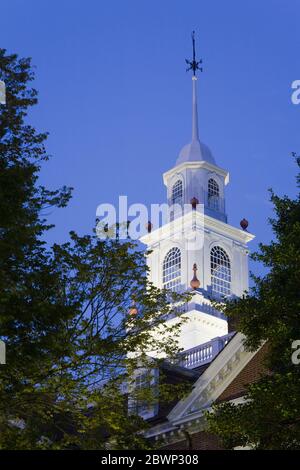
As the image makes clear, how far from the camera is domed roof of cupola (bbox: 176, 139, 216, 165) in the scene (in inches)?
2721

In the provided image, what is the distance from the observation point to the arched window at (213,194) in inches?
2694

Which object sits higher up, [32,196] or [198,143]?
[198,143]

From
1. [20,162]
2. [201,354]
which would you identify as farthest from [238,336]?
[20,162]

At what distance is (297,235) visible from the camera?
2692 cm

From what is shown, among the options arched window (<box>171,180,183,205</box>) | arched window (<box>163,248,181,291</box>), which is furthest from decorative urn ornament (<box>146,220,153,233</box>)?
arched window (<box>171,180,183,205</box>)

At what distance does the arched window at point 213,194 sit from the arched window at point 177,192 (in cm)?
170

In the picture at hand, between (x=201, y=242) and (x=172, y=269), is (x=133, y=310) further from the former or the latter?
(x=172, y=269)

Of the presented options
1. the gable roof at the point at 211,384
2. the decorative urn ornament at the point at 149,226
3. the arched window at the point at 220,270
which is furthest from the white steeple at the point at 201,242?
the gable roof at the point at 211,384

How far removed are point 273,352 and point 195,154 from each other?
142 ft

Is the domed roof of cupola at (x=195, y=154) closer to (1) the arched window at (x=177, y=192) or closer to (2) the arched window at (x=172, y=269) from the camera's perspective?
(1) the arched window at (x=177, y=192)

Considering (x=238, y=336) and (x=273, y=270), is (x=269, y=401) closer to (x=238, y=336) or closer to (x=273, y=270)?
(x=273, y=270)

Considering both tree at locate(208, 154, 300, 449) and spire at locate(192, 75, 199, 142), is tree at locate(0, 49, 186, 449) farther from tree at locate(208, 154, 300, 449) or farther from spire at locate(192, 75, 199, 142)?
spire at locate(192, 75, 199, 142)

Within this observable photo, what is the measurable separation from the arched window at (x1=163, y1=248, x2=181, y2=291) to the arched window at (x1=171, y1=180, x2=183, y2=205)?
10.5 feet
